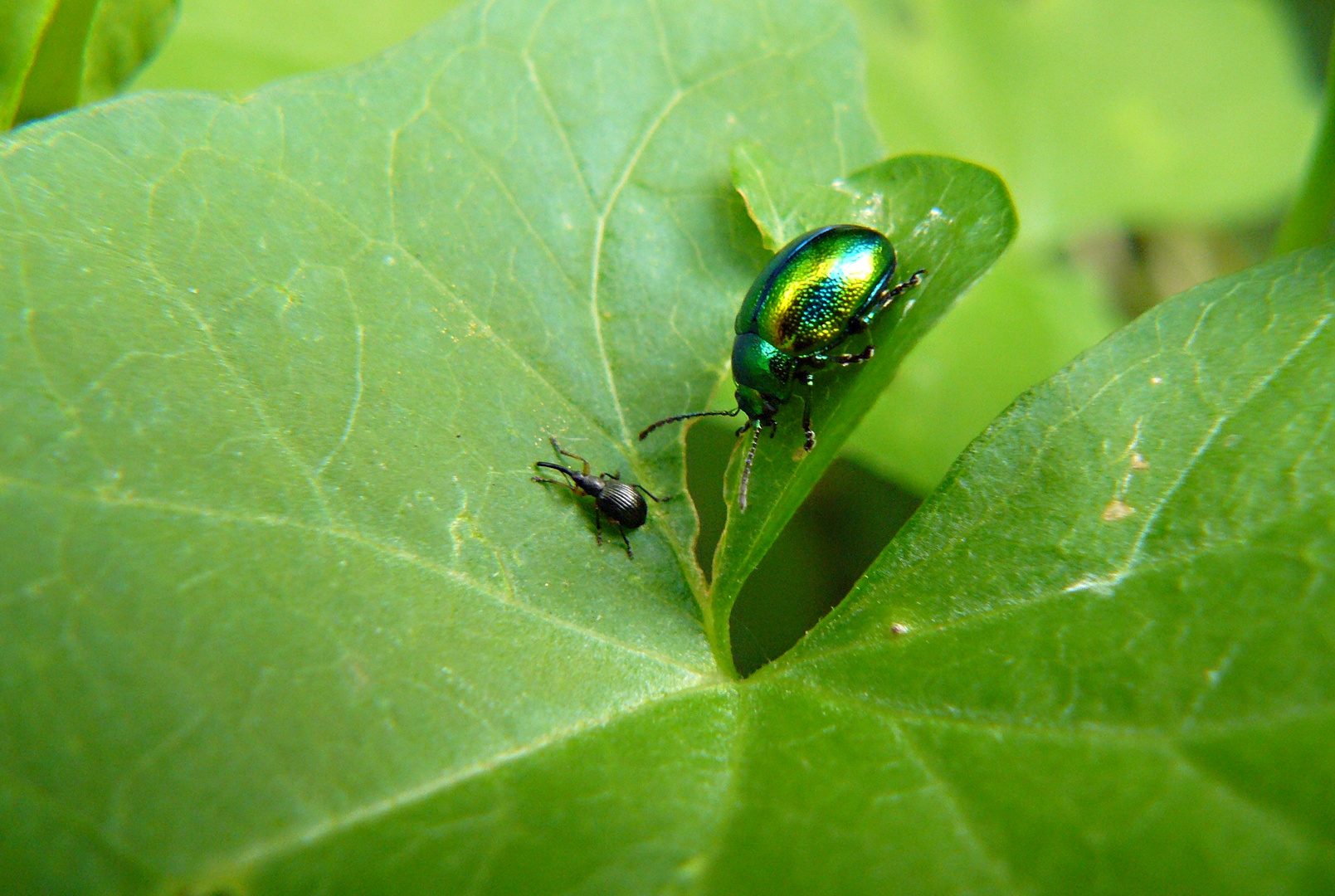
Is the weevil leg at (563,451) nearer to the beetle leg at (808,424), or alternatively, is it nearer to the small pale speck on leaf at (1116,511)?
the beetle leg at (808,424)

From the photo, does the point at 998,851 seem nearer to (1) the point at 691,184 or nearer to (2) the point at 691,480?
(2) the point at 691,480

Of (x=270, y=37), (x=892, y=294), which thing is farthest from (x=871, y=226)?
(x=270, y=37)

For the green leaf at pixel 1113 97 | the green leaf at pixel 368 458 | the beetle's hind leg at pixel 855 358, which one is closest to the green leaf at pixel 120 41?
the green leaf at pixel 368 458

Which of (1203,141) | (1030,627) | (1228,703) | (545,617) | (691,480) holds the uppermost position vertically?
(1203,141)

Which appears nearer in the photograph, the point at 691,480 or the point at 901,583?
the point at 901,583

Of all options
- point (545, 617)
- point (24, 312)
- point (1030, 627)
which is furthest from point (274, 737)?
point (1030, 627)

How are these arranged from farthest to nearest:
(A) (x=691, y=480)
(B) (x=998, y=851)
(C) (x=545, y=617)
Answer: (A) (x=691, y=480) → (C) (x=545, y=617) → (B) (x=998, y=851)

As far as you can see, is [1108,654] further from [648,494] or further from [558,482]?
[558,482]
